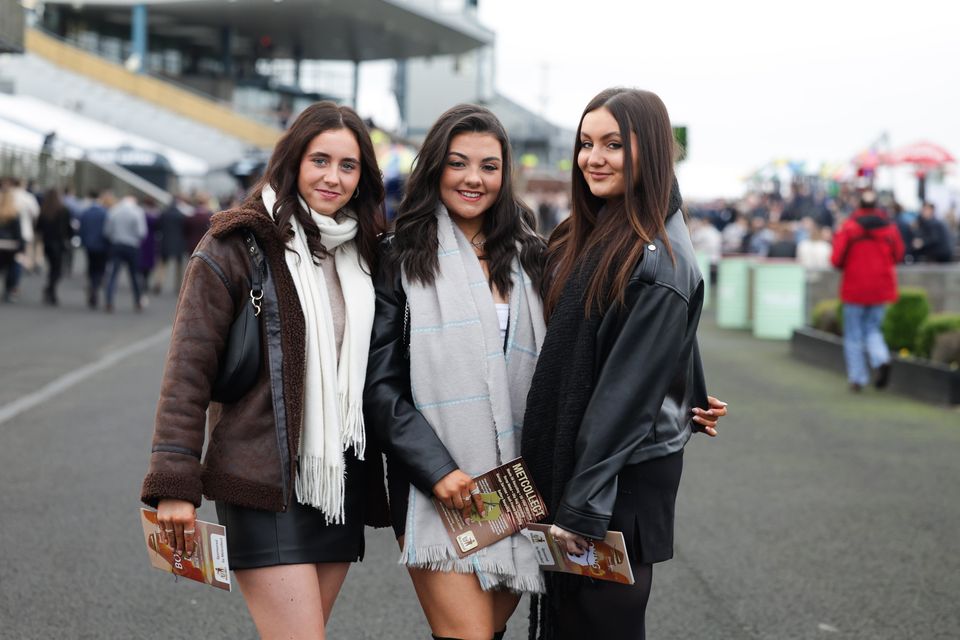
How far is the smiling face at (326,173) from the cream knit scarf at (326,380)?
0.08m

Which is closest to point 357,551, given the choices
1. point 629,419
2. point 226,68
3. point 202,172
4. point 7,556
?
point 629,419

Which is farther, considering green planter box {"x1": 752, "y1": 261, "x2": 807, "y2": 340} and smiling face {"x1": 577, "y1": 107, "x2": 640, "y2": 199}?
green planter box {"x1": 752, "y1": 261, "x2": 807, "y2": 340}

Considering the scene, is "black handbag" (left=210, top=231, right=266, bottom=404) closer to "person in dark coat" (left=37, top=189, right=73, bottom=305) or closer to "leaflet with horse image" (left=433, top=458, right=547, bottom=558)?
"leaflet with horse image" (left=433, top=458, right=547, bottom=558)

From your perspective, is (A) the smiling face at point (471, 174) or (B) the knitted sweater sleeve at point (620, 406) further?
(A) the smiling face at point (471, 174)

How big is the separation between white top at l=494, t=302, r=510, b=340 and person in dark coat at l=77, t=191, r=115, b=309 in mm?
16967

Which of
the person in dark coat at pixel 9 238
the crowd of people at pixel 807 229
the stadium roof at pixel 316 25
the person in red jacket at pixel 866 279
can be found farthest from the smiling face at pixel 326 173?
the stadium roof at pixel 316 25

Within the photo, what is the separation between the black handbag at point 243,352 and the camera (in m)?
3.05

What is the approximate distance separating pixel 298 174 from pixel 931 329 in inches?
390

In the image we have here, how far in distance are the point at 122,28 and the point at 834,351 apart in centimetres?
5770

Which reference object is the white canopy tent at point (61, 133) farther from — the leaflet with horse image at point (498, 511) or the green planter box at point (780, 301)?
the leaflet with horse image at point (498, 511)

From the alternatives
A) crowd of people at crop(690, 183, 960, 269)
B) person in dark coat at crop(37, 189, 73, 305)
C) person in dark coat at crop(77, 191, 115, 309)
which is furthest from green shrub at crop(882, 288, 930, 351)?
person in dark coat at crop(37, 189, 73, 305)

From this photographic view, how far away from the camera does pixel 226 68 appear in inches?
2452

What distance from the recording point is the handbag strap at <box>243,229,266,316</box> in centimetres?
307

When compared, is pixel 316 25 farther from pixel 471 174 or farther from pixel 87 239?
pixel 471 174
